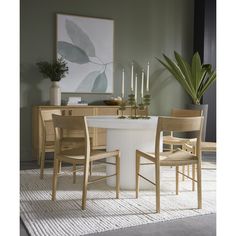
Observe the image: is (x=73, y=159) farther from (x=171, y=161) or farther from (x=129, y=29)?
(x=129, y=29)

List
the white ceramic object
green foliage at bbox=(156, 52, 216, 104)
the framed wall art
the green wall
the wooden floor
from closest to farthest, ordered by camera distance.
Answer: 1. the wooden floor
2. the white ceramic object
3. the green wall
4. the framed wall art
5. green foliage at bbox=(156, 52, 216, 104)

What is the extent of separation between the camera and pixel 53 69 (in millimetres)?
5297

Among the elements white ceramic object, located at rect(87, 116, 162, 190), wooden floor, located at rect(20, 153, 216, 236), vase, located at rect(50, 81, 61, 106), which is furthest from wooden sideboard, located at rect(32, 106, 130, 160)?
wooden floor, located at rect(20, 153, 216, 236)

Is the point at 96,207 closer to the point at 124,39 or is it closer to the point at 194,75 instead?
the point at 194,75

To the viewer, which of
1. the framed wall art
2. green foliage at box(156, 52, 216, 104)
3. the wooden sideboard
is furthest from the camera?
green foliage at box(156, 52, 216, 104)

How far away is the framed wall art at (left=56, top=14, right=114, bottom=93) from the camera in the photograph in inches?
222

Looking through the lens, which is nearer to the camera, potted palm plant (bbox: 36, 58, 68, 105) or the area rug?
the area rug

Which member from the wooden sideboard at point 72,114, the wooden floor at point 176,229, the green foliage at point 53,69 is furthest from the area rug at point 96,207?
the green foliage at point 53,69

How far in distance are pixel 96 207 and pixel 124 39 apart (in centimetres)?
391

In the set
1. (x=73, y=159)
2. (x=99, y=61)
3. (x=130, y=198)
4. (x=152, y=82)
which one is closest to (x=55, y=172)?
(x=73, y=159)

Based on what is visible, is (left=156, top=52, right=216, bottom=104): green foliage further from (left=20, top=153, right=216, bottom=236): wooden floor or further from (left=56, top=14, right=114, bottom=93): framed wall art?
(left=20, top=153, right=216, bottom=236): wooden floor

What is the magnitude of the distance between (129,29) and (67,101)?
6.02 ft

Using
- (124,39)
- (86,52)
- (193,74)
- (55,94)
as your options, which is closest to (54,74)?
(55,94)

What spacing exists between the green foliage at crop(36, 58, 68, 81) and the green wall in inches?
4.2
